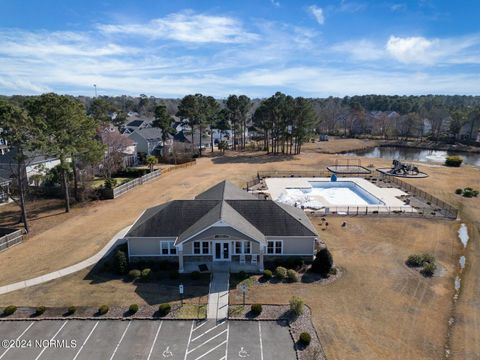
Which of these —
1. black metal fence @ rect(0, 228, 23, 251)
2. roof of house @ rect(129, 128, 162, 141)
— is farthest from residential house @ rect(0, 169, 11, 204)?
roof of house @ rect(129, 128, 162, 141)

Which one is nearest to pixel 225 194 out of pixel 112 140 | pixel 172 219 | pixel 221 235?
pixel 172 219

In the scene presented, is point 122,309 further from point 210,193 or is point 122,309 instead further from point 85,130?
point 85,130

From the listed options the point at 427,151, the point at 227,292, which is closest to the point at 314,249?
the point at 227,292

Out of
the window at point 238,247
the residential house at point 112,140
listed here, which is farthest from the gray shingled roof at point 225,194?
the residential house at point 112,140

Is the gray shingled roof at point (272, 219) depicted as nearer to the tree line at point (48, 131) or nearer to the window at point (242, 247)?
the window at point (242, 247)

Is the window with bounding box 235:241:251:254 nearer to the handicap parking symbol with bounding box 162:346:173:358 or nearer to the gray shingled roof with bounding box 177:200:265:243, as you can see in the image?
the gray shingled roof with bounding box 177:200:265:243

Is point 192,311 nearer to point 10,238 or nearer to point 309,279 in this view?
point 309,279
